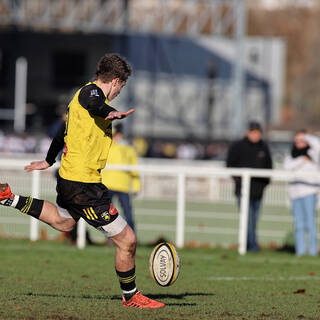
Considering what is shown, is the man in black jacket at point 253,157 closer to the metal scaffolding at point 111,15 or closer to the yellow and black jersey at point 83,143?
the yellow and black jersey at point 83,143

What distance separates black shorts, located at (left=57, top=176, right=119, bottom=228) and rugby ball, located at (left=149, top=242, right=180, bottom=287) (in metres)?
0.51

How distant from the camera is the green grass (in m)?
7.03

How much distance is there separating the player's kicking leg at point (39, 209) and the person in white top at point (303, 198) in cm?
635

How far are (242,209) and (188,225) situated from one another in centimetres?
168

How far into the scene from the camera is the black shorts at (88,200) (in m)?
7.07

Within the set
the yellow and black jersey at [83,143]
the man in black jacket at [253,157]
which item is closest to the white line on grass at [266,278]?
the man in black jacket at [253,157]

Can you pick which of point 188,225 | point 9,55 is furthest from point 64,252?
point 9,55

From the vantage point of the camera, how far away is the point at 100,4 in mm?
52750

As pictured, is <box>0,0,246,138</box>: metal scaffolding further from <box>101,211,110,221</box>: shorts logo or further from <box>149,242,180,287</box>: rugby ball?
<box>101,211,110,221</box>: shorts logo

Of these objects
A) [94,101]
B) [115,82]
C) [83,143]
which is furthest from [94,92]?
[83,143]

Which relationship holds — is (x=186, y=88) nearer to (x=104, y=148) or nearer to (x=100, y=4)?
(x=100, y=4)

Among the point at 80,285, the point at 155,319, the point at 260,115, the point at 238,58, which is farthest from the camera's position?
the point at 260,115

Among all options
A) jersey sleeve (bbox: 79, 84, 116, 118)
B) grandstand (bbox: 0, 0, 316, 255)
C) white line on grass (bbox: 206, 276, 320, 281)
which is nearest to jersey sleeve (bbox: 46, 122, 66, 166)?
jersey sleeve (bbox: 79, 84, 116, 118)

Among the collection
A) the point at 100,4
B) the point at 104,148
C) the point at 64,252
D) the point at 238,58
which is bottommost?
the point at 64,252
